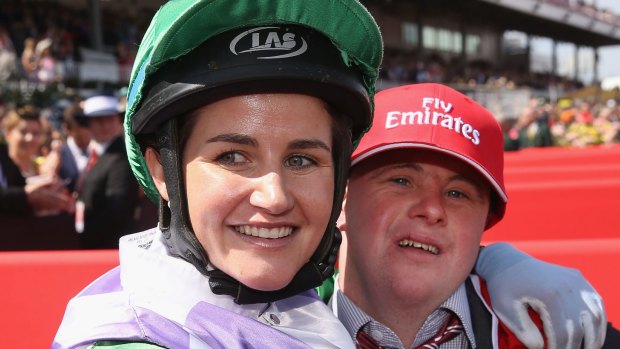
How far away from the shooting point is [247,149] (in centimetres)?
111

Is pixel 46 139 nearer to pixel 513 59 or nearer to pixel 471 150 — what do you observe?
pixel 471 150

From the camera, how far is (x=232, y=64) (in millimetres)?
1091

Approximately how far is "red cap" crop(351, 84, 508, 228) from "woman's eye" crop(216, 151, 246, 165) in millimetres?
555

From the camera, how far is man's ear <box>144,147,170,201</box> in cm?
124

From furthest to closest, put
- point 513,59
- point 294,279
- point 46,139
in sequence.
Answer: point 513,59, point 46,139, point 294,279

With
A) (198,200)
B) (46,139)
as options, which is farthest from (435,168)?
(46,139)

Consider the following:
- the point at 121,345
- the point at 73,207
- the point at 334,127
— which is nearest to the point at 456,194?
the point at 334,127

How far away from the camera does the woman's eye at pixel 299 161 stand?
1.17 meters

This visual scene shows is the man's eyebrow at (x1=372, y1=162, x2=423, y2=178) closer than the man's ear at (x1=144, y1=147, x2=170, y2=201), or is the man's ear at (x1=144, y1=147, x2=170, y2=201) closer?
the man's ear at (x1=144, y1=147, x2=170, y2=201)

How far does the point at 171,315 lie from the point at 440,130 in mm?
850

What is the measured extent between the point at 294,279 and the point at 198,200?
25 centimetres

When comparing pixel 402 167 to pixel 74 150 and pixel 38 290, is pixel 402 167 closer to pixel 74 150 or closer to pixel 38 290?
pixel 38 290

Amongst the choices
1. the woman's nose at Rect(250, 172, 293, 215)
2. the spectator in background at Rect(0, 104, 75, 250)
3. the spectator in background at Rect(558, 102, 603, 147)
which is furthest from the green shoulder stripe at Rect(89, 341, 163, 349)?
the spectator in background at Rect(558, 102, 603, 147)

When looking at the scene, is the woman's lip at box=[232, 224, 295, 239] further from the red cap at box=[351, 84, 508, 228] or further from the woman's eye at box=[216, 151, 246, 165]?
the red cap at box=[351, 84, 508, 228]
